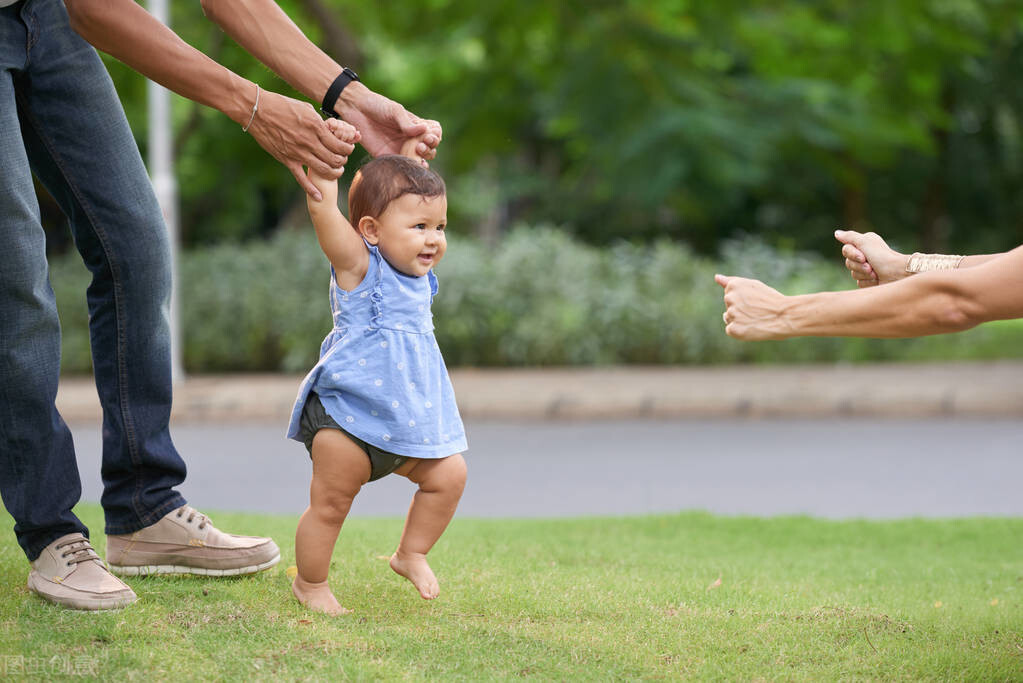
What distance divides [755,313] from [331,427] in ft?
3.80

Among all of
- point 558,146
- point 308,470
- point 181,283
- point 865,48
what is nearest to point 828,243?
point 558,146

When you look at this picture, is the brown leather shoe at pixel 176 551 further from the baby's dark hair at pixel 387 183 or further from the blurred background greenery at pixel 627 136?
the blurred background greenery at pixel 627 136

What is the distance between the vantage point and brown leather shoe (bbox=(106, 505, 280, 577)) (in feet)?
11.1

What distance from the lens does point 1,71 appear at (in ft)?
9.37

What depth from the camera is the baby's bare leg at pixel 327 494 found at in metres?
2.95

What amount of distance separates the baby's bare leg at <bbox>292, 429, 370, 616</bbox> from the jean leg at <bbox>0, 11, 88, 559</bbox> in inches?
27.0

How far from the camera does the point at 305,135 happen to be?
294 centimetres

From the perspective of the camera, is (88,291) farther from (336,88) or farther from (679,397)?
(679,397)

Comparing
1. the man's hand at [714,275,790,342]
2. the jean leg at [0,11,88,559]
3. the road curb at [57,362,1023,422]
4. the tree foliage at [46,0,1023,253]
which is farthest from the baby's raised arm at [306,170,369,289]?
the tree foliage at [46,0,1023,253]

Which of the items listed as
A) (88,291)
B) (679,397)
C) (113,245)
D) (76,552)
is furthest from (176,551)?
(679,397)

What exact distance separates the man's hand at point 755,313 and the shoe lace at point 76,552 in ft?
6.03

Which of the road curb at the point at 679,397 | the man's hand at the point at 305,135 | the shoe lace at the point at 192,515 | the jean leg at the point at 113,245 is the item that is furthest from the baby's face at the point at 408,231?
the road curb at the point at 679,397

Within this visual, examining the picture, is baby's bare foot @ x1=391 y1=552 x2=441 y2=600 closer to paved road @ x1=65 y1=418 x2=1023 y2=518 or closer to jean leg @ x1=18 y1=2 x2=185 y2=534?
jean leg @ x1=18 y1=2 x2=185 y2=534

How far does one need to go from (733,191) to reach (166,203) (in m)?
7.81
